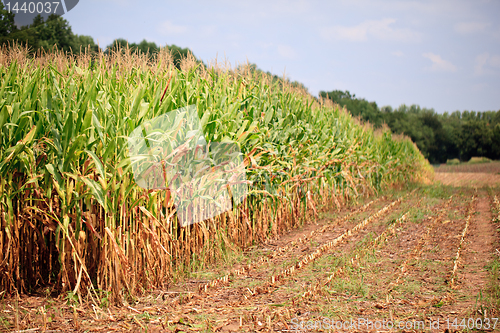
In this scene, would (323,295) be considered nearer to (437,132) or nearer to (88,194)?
(88,194)

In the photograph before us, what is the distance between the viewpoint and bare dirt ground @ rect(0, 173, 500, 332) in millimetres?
2871

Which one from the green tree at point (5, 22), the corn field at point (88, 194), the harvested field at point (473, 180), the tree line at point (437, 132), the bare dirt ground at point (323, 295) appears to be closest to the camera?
the bare dirt ground at point (323, 295)

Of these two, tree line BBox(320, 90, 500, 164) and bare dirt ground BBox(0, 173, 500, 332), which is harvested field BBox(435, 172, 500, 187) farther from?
tree line BBox(320, 90, 500, 164)

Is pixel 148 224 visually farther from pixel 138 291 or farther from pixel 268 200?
pixel 268 200

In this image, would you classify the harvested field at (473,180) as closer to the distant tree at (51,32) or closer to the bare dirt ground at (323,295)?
the bare dirt ground at (323,295)

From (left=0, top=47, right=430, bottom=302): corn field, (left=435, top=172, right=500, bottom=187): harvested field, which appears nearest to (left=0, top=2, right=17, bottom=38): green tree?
(left=0, top=47, right=430, bottom=302): corn field

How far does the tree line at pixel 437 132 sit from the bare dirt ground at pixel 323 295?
1465 inches

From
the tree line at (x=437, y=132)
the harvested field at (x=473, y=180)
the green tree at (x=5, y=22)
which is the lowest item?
the harvested field at (x=473, y=180)

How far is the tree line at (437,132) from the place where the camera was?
138 feet

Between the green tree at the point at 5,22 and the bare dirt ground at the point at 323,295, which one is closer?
the bare dirt ground at the point at 323,295

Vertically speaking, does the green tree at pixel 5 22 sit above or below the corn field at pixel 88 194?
above

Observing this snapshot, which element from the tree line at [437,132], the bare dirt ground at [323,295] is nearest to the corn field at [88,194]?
the bare dirt ground at [323,295]

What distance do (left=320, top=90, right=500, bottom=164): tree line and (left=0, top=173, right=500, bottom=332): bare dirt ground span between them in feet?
122

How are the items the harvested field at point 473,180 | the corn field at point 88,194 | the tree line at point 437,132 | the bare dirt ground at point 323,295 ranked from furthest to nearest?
the tree line at point 437,132
the harvested field at point 473,180
the corn field at point 88,194
the bare dirt ground at point 323,295
